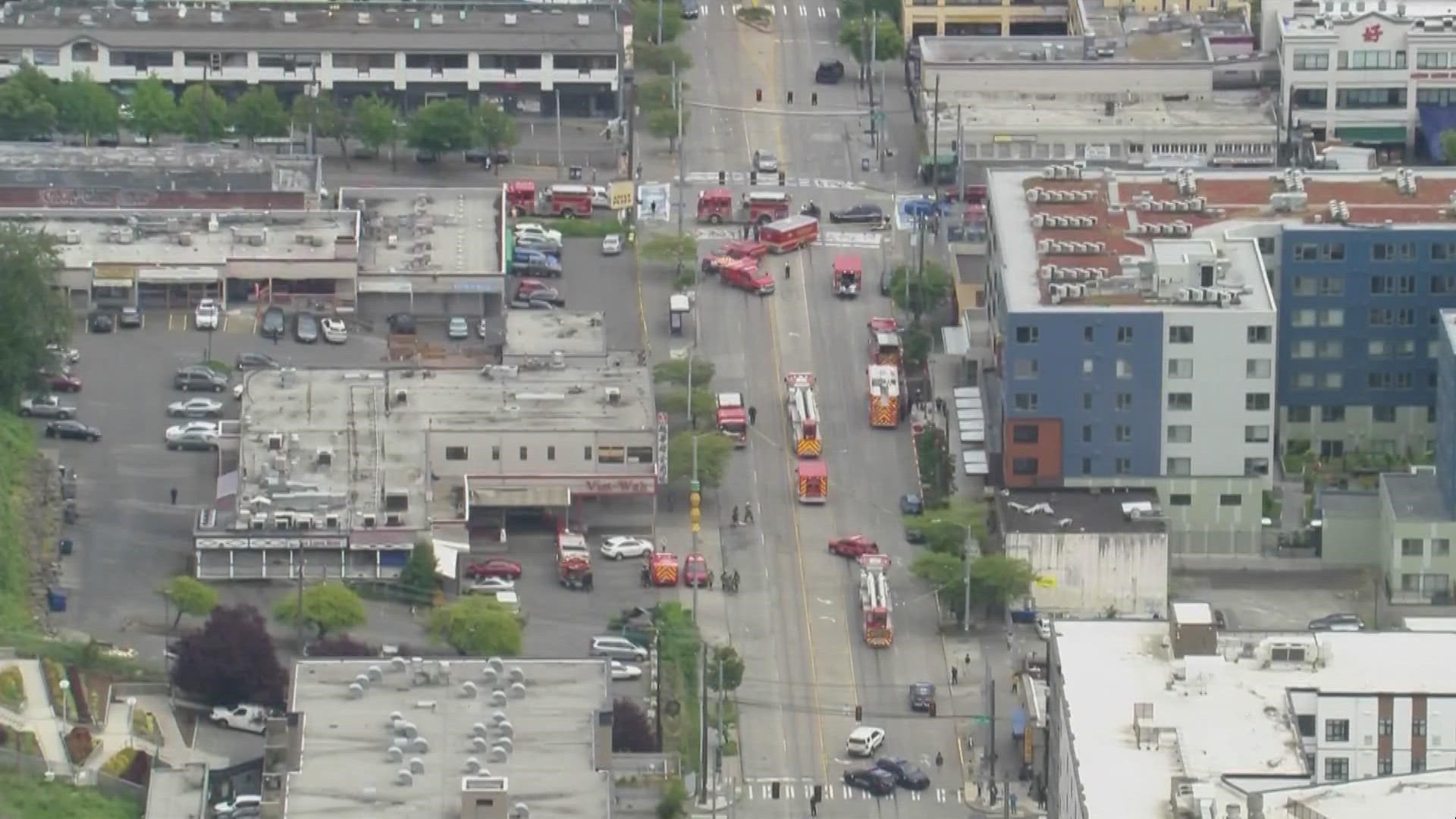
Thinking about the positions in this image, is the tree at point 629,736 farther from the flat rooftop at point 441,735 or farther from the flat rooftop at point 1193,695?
the flat rooftop at point 1193,695

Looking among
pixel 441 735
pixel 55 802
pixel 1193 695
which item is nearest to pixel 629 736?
pixel 441 735

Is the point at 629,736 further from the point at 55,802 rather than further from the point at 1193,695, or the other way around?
the point at 55,802

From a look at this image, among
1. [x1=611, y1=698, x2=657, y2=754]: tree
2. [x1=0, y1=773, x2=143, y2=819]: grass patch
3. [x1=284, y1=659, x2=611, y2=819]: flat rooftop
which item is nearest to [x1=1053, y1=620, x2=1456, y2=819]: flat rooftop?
[x1=611, y1=698, x2=657, y2=754]: tree

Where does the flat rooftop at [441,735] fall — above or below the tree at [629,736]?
above

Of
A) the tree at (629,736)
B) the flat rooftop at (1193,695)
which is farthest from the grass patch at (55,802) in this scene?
the flat rooftop at (1193,695)

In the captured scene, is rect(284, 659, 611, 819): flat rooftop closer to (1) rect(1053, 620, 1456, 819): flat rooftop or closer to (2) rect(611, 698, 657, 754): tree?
(2) rect(611, 698, 657, 754): tree

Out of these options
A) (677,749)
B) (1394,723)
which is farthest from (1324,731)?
(677,749)
